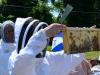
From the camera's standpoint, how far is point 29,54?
8.52 feet

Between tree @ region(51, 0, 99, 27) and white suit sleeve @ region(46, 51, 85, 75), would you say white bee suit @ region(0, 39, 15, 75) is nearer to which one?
white suit sleeve @ region(46, 51, 85, 75)

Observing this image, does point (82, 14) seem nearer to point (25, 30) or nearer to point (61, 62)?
point (61, 62)

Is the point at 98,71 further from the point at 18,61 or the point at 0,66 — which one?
the point at 18,61

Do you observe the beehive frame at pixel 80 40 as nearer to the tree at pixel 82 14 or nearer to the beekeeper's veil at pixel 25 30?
the beekeeper's veil at pixel 25 30

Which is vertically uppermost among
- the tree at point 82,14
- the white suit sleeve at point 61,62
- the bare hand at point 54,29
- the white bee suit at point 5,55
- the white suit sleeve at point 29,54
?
the bare hand at point 54,29

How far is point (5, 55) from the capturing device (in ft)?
19.3

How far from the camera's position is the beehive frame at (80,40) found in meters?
2.69

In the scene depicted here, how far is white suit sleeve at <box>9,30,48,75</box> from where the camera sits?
2.57 metres

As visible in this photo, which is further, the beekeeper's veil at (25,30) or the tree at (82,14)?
the tree at (82,14)

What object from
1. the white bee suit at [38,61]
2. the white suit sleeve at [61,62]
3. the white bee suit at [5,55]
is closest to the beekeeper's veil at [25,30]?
the white bee suit at [38,61]

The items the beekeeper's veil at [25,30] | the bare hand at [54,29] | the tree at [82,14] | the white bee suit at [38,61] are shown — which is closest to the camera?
the bare hand at [54,29]

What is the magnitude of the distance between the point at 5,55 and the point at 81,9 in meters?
40.0

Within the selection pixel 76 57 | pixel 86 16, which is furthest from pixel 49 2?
pixel 76 57

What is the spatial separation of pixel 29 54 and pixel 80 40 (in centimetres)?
51
